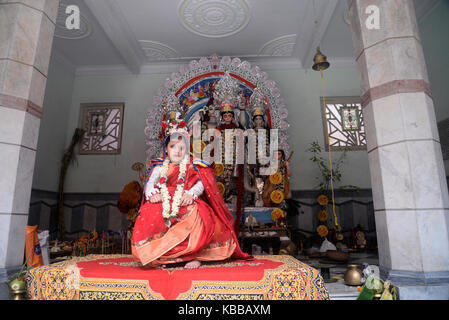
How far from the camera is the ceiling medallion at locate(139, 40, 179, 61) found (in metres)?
7.03

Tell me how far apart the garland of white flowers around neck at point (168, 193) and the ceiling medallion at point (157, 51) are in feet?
15.0

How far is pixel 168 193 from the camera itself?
3209 millimetres

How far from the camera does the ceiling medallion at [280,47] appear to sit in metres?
6.87

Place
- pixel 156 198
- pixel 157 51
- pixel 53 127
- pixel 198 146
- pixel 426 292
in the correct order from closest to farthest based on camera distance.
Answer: pixel 426 292, pixel 156 198, pixel 198 146, pixel 53 127, pixel 157 51

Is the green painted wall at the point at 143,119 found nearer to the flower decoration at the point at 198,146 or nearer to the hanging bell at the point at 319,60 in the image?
the flower decoration at the point at 198,146

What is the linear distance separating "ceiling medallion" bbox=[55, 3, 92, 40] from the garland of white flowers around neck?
448 centimetres

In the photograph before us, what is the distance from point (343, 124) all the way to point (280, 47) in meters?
2.53

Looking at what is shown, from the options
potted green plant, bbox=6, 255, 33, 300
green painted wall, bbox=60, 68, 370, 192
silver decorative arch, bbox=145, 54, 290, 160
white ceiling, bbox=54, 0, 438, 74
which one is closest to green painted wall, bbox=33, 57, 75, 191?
green painted wall, bbox=60, 68, 370, 192

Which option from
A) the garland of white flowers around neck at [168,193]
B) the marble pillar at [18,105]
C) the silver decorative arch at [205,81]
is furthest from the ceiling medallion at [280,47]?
the marble pillar at [18,105]

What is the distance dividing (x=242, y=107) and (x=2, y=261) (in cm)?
530

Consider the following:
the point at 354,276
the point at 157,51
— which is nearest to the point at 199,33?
the point at 157,51

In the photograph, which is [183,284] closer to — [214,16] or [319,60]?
[319,60]

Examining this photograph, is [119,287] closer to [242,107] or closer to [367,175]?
[242,107]

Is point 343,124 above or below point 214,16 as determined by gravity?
below
